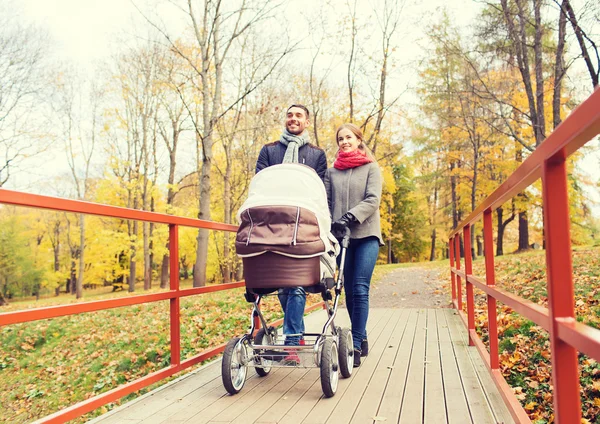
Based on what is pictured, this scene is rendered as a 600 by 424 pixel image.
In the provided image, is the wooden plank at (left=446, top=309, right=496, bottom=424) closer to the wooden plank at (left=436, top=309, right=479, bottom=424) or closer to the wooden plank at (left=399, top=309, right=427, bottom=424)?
the wooden plank at (left=436, top=309, right=479, bottom=424)

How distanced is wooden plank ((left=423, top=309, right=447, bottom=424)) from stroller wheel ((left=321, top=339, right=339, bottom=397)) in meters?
0.58

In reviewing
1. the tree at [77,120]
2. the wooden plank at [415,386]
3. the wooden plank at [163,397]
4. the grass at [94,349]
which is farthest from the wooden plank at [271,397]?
the tree at [77,120]

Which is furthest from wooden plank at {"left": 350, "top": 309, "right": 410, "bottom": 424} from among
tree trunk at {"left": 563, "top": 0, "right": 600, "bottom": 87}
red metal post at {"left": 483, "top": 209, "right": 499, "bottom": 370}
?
tree trunk at {"left": 563, "top": 0, "right": 600, "bottom": 87}

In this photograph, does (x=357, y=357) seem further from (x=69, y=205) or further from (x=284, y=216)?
(x=69, y=205)

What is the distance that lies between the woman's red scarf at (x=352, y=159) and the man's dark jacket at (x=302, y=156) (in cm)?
15

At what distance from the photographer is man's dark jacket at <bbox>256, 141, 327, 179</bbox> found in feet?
13.5

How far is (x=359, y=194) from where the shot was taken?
4.14 m

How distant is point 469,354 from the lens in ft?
13.9

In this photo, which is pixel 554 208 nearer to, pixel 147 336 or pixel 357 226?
pixel 357 226

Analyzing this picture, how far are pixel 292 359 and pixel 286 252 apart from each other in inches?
31.6

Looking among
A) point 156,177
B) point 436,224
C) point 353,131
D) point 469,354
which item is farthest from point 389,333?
point 436,224

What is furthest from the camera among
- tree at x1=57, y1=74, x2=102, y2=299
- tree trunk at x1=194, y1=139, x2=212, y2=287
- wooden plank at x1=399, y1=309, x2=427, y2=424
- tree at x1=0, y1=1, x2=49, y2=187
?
tree at x1=57, y1=74, x2=102, y2=299

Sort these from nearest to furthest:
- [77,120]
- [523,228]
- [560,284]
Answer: [560,284] < [523,228] < [77,120]

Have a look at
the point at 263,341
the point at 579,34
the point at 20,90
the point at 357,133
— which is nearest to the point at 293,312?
the point at 263,341
